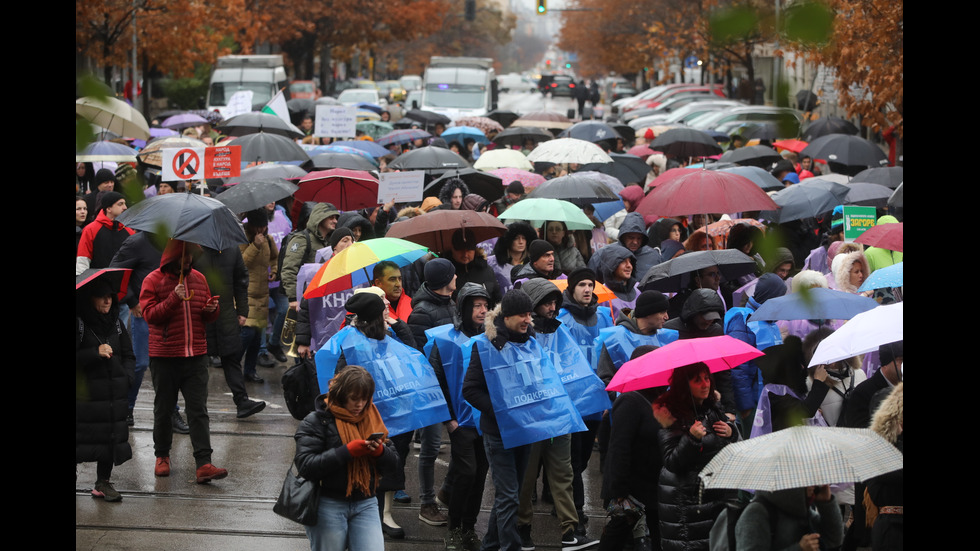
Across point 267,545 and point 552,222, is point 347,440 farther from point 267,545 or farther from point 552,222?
point 552,222

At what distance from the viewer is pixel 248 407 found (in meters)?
9.34

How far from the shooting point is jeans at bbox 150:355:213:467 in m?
7.70

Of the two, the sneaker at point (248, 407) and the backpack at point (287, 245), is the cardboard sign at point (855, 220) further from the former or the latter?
the sneaker at point (248, 407)

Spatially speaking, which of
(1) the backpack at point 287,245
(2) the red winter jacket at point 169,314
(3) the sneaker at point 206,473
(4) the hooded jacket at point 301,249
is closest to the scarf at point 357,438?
(2) the red winter jacket at point 169,314

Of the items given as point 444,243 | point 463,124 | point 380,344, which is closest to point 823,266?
point 444,243

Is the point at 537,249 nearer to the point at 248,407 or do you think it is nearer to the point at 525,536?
the point at 525,536

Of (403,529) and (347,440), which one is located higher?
(347,440)

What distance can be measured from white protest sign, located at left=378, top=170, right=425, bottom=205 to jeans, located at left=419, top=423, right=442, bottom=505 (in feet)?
14.8

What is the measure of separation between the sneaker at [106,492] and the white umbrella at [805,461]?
14.6ft

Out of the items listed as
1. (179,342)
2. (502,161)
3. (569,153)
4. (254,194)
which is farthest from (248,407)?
(502,161)

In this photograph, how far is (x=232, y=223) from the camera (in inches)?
312

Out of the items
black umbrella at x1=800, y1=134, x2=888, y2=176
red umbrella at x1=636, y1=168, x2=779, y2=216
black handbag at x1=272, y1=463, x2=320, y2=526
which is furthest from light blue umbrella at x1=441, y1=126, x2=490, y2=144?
black handbag at x1=272, y1=463, x2=320, y2=526

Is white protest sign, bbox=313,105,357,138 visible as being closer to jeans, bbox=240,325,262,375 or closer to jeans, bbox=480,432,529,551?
jeans, bbox=240,325,262,375

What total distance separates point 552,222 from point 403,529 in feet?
12.6
